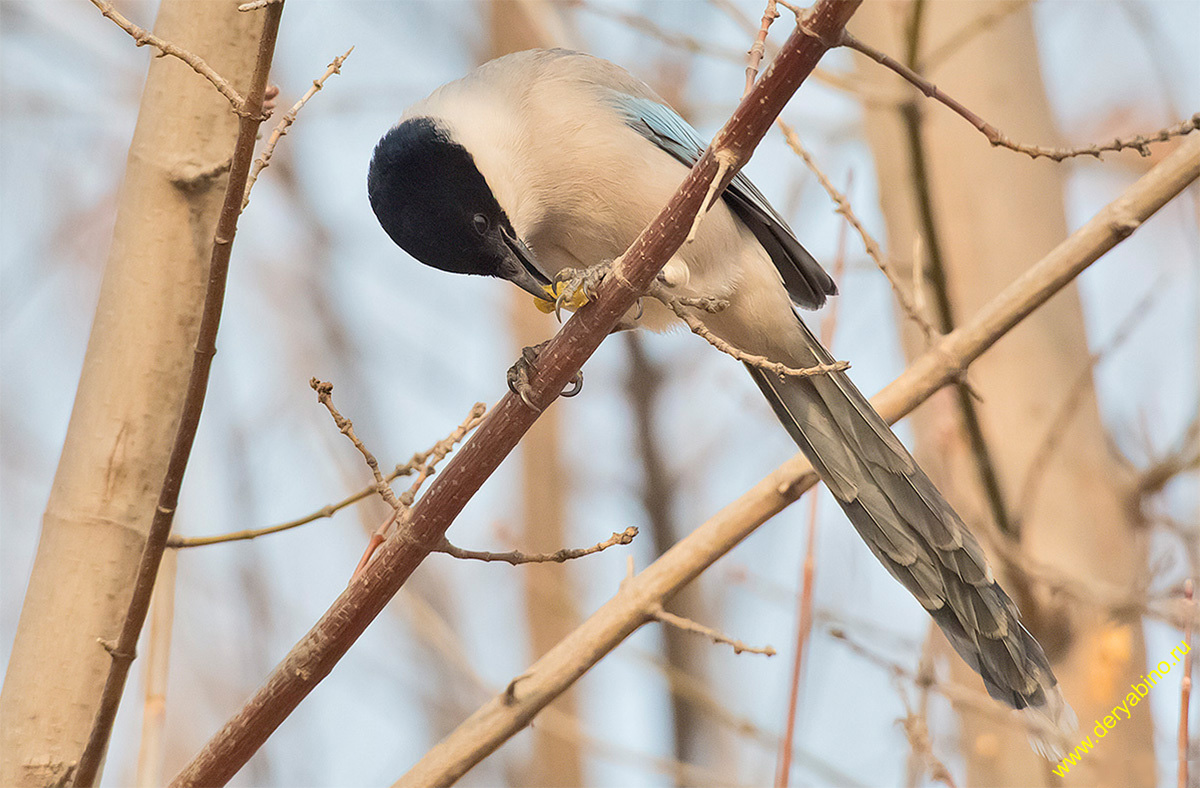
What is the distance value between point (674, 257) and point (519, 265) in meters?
0.39

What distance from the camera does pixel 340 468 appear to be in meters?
3.54

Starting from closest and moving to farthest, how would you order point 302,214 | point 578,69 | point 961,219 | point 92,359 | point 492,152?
1. point 92,359
2. point 492,152
3. point 578,69
4. point 961,219
5. point 302,214

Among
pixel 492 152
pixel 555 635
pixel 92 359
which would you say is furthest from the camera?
pixel 555 635

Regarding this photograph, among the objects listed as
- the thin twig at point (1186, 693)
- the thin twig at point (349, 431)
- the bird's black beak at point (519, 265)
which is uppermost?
the bird's black beak at point (519, 265)

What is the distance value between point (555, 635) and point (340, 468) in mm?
2663

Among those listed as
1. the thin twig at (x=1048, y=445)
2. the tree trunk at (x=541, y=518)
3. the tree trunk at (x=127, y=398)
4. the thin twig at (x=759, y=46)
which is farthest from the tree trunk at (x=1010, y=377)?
the tree trunk at (x=541, y=518)

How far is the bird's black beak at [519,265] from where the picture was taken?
96.8 inches

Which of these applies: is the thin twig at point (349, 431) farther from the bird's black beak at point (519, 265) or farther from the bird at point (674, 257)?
the bird's black beak at point (519, 265)

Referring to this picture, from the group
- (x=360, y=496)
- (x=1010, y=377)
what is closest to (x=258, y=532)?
(x=360, y=496)

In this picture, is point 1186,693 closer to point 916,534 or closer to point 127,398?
point 916,534

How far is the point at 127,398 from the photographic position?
1.90 meters

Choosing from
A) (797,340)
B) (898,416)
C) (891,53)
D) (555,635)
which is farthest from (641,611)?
(555,635)

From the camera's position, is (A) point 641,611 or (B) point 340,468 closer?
(A) point 641,611

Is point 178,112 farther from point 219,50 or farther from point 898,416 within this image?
point 898,416
